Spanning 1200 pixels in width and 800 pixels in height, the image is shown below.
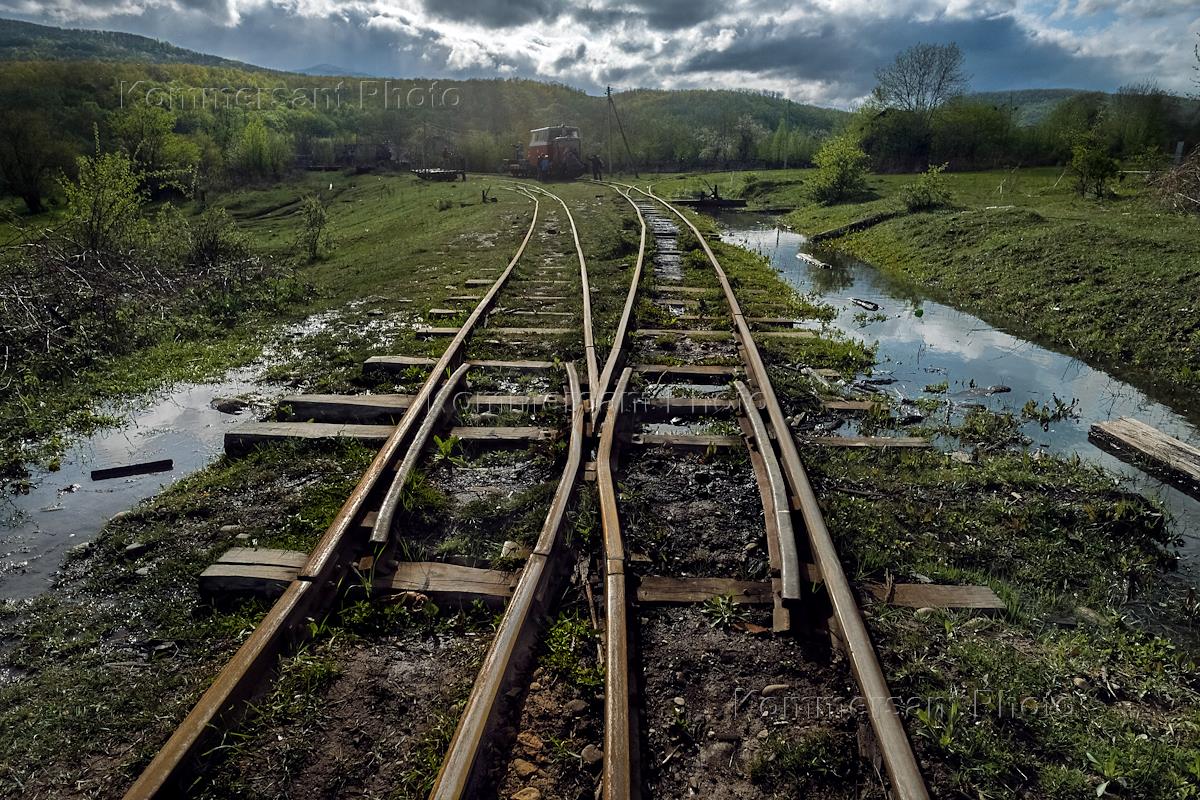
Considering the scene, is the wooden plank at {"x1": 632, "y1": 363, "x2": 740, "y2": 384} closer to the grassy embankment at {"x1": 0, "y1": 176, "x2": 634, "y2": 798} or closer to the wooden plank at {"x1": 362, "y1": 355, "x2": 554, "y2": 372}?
the wooden plank at {"x1": 362, "y1": 355, "x2": 554, "y2": 372}

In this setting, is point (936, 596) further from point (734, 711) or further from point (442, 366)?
point (442, 366)

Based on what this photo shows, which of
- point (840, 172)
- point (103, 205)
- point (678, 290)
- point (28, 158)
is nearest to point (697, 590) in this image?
point (678, 290)

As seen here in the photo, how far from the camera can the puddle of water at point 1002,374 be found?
4969 millimetres

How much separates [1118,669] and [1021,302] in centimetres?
837

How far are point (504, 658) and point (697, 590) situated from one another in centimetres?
107

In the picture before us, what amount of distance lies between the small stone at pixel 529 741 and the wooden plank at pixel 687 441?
8.40ft

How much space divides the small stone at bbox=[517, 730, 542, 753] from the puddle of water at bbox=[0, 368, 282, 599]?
8.81 ft

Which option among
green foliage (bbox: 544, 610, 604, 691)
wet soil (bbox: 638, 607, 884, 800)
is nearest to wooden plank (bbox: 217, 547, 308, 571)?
green foliage (bbox: 544, 610, 604, 691)

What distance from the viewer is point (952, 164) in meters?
41.3

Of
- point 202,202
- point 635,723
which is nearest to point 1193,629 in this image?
point 635,723

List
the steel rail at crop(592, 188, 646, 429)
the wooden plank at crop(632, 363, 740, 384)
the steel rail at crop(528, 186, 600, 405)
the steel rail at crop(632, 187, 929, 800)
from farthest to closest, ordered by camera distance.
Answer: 1. the wooden plank at crop(632, 363, 740, 384)
2. the steel rail at crop(528, 186, 600, 405)
3. the steel rail at crop(592, 188, 646, 429)
4. the steel rail at crop(632, 187, 929, 800)

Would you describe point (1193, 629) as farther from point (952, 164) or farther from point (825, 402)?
point (952, 164)

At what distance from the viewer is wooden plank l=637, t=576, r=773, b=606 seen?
10.5 feet

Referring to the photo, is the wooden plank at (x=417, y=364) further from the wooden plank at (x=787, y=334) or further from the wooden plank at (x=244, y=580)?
the wooden plank at (x=244, y=580)
